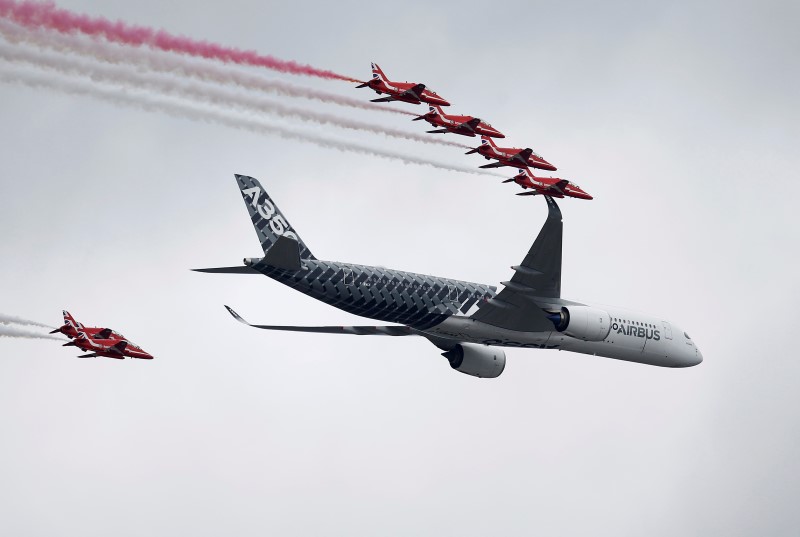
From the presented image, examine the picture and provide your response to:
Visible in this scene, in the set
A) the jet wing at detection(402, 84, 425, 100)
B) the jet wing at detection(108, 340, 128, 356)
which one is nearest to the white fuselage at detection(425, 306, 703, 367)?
the jet wing at detection(402, 84, 425, 100)

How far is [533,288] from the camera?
42.1m

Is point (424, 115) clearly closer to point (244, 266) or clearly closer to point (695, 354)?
point (244, 266)

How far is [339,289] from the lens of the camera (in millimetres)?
40938

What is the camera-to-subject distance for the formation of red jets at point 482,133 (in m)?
37.3

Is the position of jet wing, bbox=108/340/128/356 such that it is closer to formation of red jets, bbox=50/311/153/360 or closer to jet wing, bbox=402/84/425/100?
formation of red jets, bbox=50/311/153/360

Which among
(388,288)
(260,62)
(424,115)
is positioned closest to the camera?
(260,62)

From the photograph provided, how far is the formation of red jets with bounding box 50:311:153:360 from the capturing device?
43.2 meters

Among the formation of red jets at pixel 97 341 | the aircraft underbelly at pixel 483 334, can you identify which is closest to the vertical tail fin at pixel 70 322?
the formation of red jets at pixel 97 341

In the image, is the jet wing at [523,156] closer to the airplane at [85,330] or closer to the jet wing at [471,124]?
the jet wing at [471,124]

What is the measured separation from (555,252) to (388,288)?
215 inches

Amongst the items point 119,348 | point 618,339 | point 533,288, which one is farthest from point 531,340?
point 119,348

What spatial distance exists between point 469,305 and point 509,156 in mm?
6215

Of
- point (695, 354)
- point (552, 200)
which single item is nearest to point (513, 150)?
point (552, 200)

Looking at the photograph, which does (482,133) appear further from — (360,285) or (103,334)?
(103,334)
